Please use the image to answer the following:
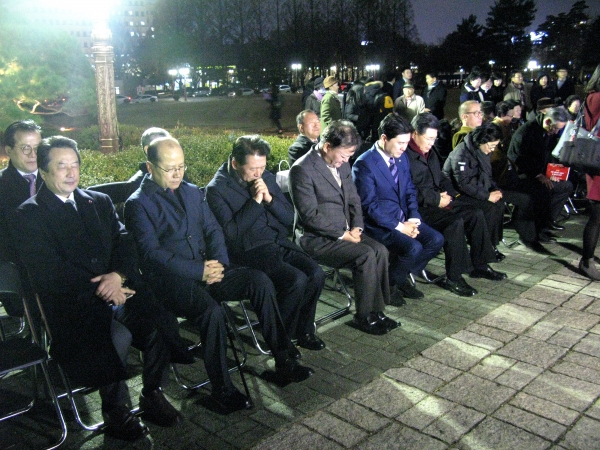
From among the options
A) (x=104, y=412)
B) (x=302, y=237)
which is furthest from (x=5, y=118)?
(x=104, y=412)

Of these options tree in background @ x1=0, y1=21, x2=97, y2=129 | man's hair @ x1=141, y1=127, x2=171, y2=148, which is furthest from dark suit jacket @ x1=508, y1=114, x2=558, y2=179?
tree in background @ x1=0, y1=21, x2=97, y2=129

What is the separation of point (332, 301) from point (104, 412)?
264 cm

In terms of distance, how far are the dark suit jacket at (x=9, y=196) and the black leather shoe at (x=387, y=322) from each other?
2911mm

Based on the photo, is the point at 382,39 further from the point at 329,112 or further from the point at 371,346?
the point at 371,346

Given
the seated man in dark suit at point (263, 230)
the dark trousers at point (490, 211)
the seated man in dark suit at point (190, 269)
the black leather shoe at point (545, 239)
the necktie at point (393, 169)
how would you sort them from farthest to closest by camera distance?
1. the black leather shoe at point (545, 239)
2. the dark trousers at point (490, 211)
3. the necktie at point (393, 169)
4. the seated man in dark suit at point (263, 230)
5. the seated man in dark suit at point (190, 269)

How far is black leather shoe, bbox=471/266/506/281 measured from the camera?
615 cm

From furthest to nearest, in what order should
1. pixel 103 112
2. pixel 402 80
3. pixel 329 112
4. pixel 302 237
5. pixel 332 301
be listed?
1. pixel 402 80
2. pixel 329 112
3. pixel 103 112
4. pixel 332 301
5. pixel 302 237

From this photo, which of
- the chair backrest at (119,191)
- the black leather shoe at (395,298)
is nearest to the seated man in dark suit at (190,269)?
the chair backrest at (119,191)

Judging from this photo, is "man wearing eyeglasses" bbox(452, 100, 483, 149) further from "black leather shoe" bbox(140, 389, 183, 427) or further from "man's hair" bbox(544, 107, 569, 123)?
"black leather shoe" bbox(140, 389, 183, 427)

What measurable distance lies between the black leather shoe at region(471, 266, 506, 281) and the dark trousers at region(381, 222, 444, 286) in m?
0.77

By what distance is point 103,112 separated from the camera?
374 inches

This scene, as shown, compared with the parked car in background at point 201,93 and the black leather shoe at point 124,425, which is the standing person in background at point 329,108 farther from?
the parked car in background at point 201,93

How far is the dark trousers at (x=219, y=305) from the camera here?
380 cm

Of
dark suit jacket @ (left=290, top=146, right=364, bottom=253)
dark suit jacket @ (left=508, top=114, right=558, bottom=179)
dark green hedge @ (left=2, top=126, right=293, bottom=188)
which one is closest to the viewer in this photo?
dark suit jacket @ (left=290, top=146, right=364, bottom=253)
